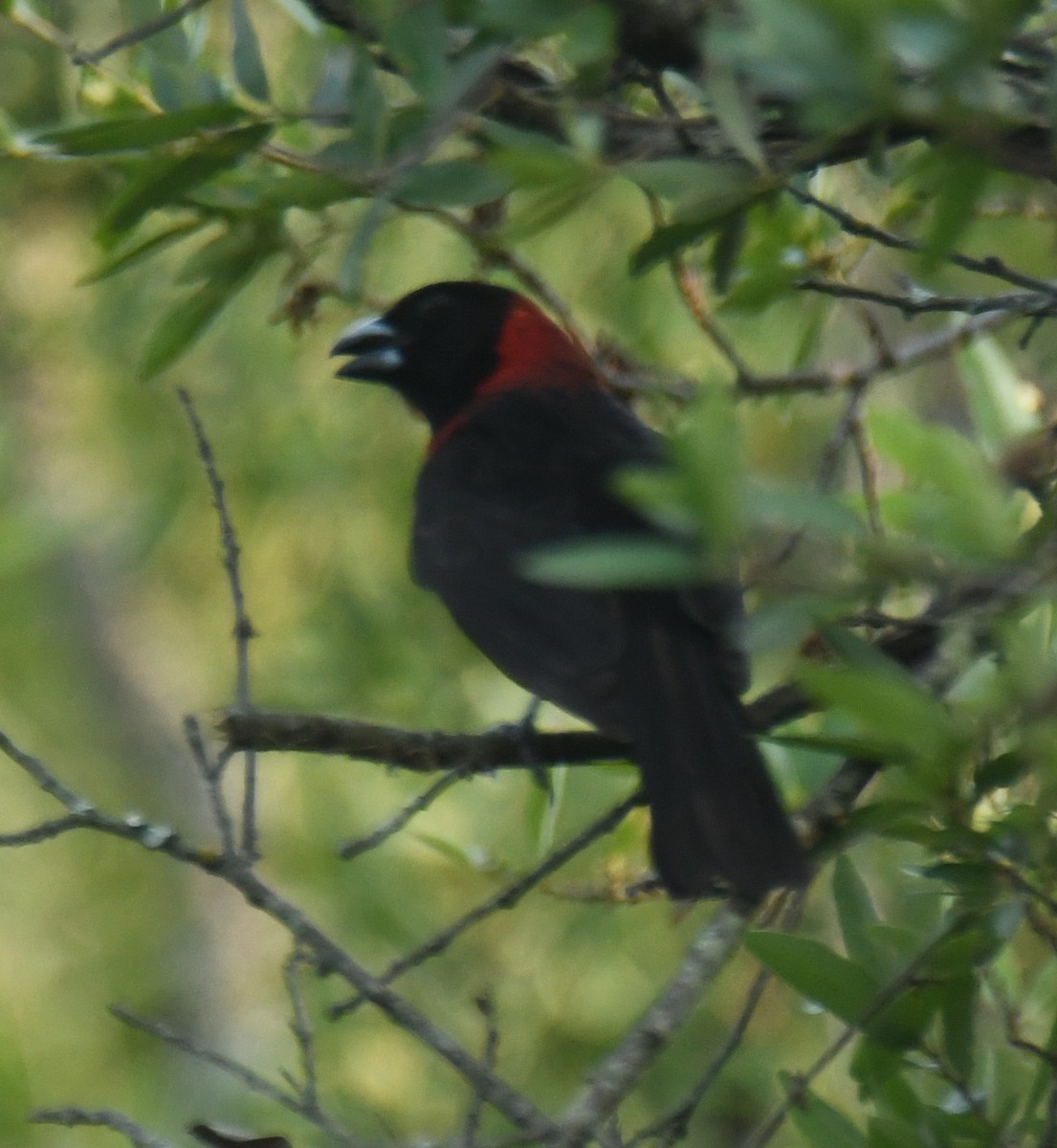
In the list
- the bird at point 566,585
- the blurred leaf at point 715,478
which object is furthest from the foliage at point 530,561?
the bird at point 566,585

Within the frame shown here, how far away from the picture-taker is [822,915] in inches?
231

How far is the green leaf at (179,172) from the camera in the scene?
2.46m

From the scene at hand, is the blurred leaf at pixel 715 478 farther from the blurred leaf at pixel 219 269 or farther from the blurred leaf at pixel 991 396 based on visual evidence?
the blurred leaf at pixel 991 396

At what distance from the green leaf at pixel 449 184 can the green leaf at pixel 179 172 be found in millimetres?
322

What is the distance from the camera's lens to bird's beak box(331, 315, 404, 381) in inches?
193

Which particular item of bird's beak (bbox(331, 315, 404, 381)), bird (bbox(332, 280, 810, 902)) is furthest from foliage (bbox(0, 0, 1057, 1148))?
bird's beak (bbox(331, 315, 404, 381))

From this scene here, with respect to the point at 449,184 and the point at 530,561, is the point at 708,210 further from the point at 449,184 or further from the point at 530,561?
the point at 530,561

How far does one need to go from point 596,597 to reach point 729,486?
77.9 inches

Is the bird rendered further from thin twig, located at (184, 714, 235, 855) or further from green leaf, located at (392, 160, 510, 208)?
green leaf, located at (392, 160, 510, 208)

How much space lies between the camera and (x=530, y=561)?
3.23 metres

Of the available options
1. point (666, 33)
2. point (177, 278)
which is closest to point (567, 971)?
point (177, 278)

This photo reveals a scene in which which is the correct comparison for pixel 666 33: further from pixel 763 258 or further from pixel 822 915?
pixel 822 915

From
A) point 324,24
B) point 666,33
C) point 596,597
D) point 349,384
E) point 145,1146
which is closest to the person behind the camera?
point 145,1146

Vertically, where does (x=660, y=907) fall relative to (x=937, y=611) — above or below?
below
